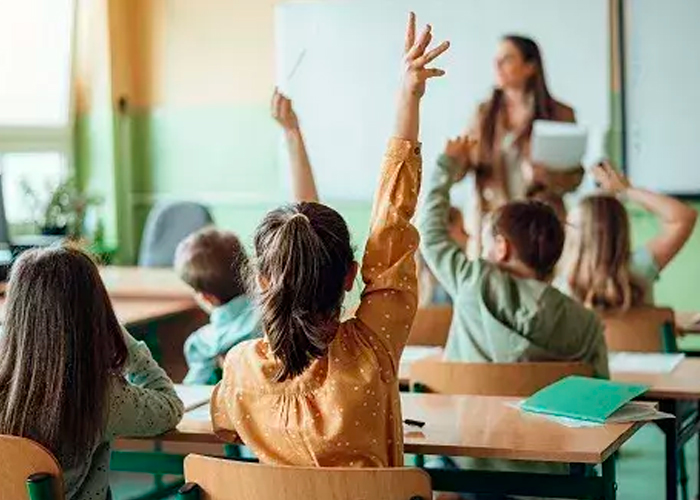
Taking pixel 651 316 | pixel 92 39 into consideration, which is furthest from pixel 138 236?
pixel 651 316

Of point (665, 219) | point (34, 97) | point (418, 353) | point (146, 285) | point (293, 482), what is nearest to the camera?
point (293, 482)

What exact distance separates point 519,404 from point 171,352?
8.44 feet

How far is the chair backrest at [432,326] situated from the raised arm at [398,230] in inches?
68.3

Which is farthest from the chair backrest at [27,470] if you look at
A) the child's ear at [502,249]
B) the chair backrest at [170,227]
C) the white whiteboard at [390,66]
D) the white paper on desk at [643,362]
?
the white whiteboard at [390,66]

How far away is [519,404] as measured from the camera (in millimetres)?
2676

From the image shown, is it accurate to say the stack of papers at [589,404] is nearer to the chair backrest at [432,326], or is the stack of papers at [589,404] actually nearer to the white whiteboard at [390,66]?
the chair backrest at [432,326]

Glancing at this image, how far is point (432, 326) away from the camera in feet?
13.4

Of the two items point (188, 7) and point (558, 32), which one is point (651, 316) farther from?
point (188, 7)

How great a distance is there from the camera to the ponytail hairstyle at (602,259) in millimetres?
4000

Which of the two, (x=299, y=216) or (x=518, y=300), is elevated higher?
(x=299, y=216)

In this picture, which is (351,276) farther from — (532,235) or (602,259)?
(602,259)

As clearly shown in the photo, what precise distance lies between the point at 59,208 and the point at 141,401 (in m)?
4.34

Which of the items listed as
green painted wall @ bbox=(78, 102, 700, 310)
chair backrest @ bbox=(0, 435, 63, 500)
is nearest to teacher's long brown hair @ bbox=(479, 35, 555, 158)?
green painted wall @ bbox=(78, 102, 700, 310)

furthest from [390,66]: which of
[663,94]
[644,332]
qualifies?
[644,332]
